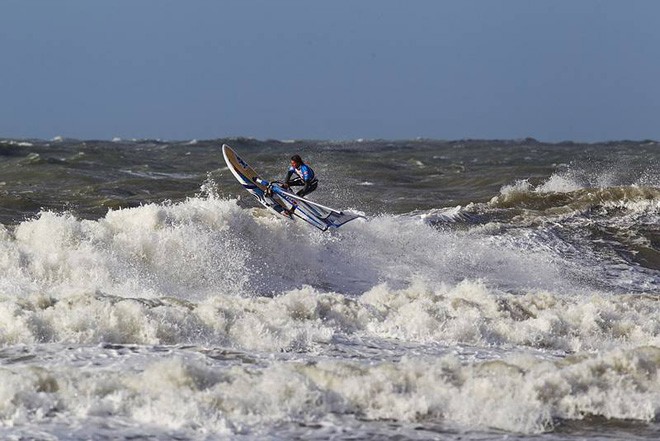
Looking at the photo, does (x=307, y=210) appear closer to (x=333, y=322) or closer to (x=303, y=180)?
(x=303, y=180)

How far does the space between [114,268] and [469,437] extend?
878cm

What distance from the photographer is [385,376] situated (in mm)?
9352

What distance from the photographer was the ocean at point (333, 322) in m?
8.59

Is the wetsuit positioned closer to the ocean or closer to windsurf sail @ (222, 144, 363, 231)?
windsurf sail @ (222, 144, 363, 231)

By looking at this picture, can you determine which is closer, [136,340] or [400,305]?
[136,340]

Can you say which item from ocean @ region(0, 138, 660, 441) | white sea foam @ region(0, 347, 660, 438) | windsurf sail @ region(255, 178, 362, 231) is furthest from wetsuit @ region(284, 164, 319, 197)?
white sea foam @ region(0, 347, 660, 438)

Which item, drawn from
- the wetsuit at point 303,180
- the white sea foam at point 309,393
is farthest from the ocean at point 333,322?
the wetsuit at point 303,180

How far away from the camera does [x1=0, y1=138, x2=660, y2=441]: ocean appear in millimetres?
8594

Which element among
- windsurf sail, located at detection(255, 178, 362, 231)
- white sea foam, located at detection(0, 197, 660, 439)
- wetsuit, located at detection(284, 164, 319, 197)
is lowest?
white sea foam, located at detection(0, 197, 660, 439)

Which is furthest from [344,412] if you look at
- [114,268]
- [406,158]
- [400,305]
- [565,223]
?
[406,158]

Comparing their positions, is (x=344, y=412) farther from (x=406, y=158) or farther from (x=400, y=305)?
(x=406, y=158)

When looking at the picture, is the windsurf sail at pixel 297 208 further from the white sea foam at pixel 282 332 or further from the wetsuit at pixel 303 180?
the white sea foam at pixel 282 332

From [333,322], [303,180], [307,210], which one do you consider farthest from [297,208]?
[333,322]

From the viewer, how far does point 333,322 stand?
41.9 ft
